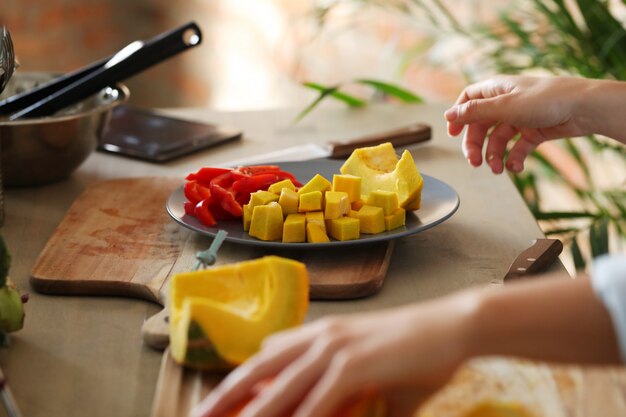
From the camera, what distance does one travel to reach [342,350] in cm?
65

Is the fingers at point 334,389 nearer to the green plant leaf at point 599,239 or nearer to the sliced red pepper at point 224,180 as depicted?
the sliced red pepper at point 224,180

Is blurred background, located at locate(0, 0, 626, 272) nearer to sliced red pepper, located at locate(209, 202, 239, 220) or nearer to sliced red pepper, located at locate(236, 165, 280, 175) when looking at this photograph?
sliced red pepper, located at locate(236, 165, 280, 175)

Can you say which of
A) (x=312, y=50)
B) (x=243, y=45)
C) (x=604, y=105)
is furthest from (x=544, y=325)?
(x=243, y=45)

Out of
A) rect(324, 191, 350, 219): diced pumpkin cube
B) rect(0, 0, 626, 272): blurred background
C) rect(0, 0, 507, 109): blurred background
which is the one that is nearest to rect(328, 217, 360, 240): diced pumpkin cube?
rect(324, 191, 350, 219): diced pumpkin cube

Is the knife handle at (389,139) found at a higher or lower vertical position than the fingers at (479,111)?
lower

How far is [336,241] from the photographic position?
44.7 inches

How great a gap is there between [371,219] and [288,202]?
108 millimetres

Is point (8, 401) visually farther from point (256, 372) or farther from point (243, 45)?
point (243, 45)

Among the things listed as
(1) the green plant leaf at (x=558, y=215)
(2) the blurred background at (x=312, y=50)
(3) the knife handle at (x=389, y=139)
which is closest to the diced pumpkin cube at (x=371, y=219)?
(3) the knife handle at (x=389, y=139)

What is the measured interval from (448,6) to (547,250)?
9.08ft

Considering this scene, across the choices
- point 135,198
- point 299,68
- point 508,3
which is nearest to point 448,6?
point 508,3

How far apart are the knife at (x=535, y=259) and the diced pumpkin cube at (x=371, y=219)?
16 cm

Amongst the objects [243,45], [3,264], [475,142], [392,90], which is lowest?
[243,45]

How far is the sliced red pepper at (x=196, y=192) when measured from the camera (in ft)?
4.09
